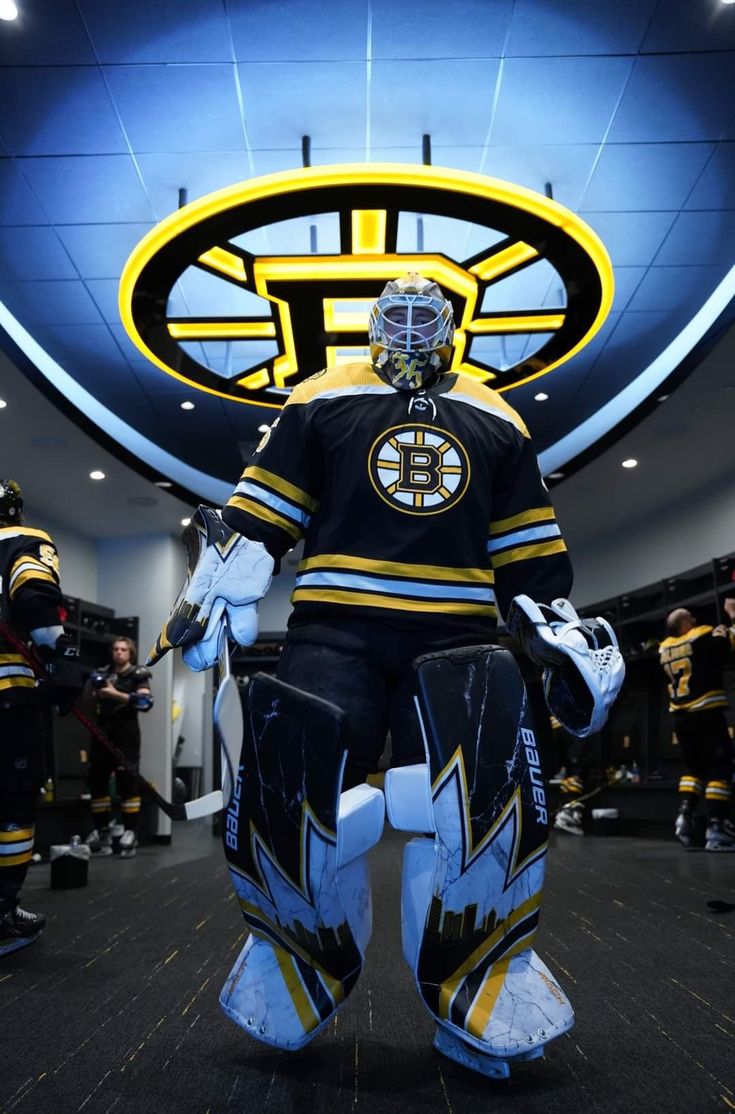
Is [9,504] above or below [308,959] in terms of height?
above

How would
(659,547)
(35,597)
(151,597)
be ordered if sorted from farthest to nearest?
(659,547), (151,597), (35,597)

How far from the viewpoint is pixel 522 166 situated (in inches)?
207

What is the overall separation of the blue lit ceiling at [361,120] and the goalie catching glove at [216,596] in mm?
3270

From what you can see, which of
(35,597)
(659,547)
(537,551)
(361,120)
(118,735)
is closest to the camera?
(537,551)

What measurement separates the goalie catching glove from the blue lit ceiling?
10.7 feet

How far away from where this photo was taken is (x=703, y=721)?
23.0ft

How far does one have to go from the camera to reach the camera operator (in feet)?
24.6

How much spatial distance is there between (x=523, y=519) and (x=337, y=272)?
13.3 ft

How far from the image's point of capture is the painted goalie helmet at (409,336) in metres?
2.02

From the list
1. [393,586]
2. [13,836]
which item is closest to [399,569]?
[393,586]

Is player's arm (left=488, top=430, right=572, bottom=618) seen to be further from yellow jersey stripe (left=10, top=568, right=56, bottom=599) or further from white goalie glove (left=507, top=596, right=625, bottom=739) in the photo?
yellow jersey stripe (left=10, top=568, right=56, bottom=599)

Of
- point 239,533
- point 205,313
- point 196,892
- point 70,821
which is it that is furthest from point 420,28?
point 70,821

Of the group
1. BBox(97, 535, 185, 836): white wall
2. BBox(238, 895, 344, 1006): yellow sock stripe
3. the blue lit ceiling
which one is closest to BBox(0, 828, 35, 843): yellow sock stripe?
BBox(238, 895, 344, 1006): yellow sock stripe

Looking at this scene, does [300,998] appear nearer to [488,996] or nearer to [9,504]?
[488,996]
